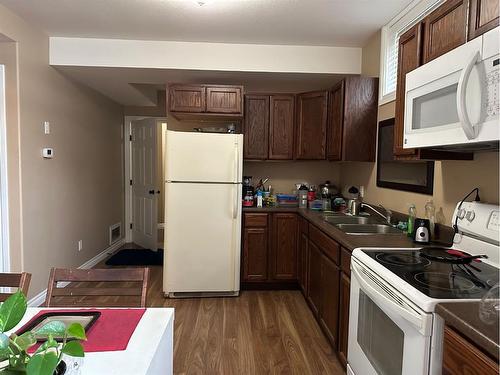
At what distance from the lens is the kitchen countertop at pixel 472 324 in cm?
85

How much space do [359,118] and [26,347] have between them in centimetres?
285

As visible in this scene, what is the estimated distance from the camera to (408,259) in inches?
63.1

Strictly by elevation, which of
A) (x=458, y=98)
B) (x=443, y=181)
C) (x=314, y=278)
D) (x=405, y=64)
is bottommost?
(x=314, y=278)

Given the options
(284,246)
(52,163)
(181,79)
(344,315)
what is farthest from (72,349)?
(181,79)

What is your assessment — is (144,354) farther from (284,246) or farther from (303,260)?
(284,246)

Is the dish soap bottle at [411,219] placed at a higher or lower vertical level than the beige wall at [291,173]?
lower

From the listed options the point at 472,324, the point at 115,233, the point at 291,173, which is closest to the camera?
the point at 472,324

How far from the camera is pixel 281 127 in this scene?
3.56m

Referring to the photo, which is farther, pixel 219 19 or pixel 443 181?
pixel 219 19

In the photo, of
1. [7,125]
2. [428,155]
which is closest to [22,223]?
[7,125]

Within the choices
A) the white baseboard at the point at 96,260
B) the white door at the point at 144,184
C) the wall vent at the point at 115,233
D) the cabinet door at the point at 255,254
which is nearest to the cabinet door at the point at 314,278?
the cabinet door at the point at 255,254

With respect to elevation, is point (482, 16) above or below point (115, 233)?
above

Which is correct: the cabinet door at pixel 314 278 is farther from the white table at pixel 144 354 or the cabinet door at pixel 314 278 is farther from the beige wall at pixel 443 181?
the white table at pixel 144 354

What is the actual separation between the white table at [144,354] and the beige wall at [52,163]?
1879mm
